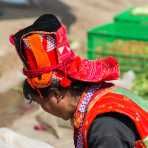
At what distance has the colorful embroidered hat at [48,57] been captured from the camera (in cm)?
278

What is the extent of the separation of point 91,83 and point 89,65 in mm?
98

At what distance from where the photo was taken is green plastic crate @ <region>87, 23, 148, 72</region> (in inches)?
284

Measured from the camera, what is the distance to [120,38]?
740cm

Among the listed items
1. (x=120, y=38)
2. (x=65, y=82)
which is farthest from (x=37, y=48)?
(x=120, y=38)

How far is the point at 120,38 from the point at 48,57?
467cm

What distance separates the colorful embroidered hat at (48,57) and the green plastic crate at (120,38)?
14.3 ft

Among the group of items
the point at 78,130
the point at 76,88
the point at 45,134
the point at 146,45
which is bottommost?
the point at 45,134

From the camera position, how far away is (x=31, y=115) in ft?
20.1

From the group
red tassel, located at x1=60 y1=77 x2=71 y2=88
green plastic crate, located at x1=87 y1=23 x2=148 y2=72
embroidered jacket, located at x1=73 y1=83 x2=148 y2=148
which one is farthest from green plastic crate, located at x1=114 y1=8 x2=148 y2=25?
red tassel, located at x1=60 y1=77 x2=71 y2=88

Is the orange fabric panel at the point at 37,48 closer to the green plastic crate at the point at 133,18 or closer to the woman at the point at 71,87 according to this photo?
the woman at the point at 71,87

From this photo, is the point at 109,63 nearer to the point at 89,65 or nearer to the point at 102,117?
the point at 89,65

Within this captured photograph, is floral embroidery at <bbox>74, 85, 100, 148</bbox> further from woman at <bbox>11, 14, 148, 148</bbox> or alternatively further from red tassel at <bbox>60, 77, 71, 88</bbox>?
red tassel at <bbox>60, 77, 71, 88</bbox>

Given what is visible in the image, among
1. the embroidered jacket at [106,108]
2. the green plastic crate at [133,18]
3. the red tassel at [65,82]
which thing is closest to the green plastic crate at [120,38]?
the green plastic crate at [133,18]

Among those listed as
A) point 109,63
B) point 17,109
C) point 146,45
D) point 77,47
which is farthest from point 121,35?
point 109,63
